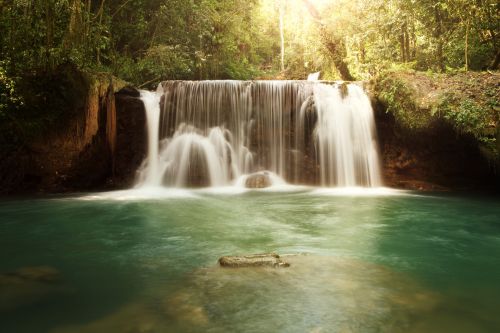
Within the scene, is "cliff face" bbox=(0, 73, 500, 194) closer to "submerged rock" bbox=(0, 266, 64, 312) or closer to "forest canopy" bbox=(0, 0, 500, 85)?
"forest canopy" bbox=(0, 0, 500, 85)

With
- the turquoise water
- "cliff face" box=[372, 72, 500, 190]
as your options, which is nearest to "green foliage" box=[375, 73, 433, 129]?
"cliff face" box=[372, 72, 500, 190]

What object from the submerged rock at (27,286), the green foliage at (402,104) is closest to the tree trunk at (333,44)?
the green foliage at (402,104)

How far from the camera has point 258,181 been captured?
43.3 ft

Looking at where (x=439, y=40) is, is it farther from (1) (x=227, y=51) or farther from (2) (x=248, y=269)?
(2) (x=248, y=269)

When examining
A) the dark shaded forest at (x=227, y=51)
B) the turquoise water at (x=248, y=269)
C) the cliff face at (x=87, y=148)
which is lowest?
the turquoise water at (x=248, y=269)

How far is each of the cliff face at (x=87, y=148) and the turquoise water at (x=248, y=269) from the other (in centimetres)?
219

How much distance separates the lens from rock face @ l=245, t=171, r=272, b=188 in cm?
1312

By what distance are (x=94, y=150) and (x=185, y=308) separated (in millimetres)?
9498

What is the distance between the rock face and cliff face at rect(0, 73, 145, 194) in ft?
11.5

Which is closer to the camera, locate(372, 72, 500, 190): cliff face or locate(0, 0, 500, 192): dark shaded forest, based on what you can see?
locate(372, 72, 500, 190): cliff face

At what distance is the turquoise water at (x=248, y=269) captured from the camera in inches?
146

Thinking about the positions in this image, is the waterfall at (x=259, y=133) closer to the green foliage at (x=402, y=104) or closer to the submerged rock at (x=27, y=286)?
the green foliage at (x=402, y=104)

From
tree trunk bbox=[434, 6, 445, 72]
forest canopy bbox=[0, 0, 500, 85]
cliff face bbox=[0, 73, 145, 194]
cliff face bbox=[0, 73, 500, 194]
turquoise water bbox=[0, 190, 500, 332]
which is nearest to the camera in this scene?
turquoise water bbox=[0, 190, 500, 332]

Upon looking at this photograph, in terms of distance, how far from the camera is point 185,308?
154 inches
